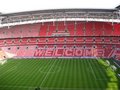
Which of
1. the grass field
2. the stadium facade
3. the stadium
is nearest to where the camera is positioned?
the grass field

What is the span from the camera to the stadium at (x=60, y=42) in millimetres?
33062

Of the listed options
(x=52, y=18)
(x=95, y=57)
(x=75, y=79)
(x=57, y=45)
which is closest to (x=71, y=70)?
(x=75, y=79)

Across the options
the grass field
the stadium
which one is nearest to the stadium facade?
the stadium

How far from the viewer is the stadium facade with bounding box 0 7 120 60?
137 feet

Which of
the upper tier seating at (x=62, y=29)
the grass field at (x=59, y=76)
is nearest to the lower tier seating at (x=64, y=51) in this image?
the upper tier seating at (x=62, y=29)

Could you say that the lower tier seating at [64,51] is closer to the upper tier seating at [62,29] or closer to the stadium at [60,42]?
the stadium at [60,42]

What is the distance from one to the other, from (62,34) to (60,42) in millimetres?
2183

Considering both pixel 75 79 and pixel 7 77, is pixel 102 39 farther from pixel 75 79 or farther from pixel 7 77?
pixel 7 77

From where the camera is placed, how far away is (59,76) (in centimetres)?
2778

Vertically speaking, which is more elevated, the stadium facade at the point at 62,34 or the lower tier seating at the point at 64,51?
the stadium facade at the point at 62,34

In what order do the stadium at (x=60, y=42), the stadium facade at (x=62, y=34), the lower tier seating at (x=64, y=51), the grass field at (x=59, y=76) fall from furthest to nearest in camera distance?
the stadium facade at (x=62, y=34)
the lower tier seating at (x=64, y=51)
the stadium at (x=60, y=42)
the grass field at (x=59, y=76)

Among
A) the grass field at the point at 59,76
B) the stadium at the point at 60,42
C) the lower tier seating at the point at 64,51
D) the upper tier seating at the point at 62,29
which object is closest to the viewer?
the grass field at the point at 59,76

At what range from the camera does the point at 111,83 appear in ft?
80.3

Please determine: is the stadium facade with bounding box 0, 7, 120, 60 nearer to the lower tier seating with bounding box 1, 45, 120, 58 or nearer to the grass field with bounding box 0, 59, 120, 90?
the lower tier seating with bounding box 1, 45, 120, 58
